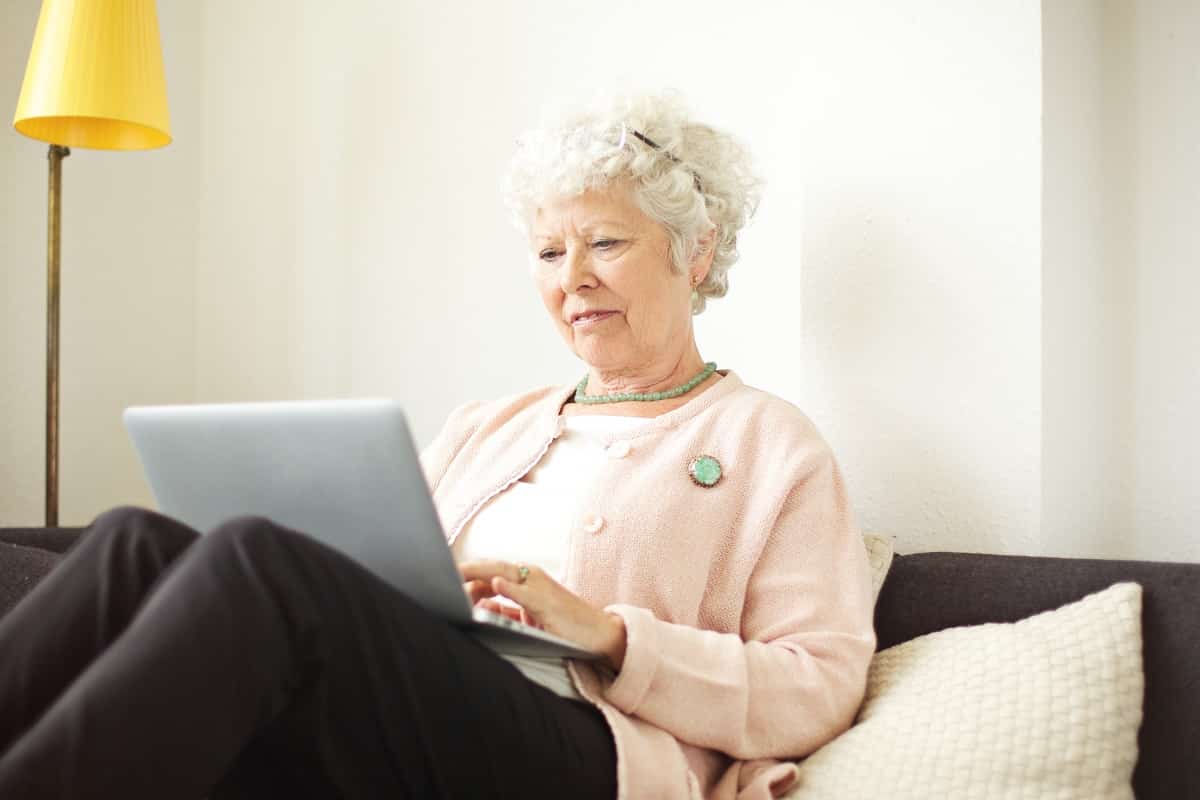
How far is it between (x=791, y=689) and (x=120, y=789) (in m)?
0.67

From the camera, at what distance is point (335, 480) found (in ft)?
3.13

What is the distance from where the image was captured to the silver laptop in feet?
2.97

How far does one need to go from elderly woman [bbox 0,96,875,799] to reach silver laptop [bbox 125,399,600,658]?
0.04m

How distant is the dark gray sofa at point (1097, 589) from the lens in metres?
1.12

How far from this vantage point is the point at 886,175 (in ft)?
5.15

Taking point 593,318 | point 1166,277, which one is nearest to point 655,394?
point 593,318

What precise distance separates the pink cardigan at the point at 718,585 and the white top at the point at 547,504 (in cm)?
2

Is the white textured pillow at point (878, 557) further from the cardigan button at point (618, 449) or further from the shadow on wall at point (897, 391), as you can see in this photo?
the cardigan button at point (618, 449)

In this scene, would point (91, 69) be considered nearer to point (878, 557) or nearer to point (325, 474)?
point (325, 474)

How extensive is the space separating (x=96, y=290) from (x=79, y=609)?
1844 mm

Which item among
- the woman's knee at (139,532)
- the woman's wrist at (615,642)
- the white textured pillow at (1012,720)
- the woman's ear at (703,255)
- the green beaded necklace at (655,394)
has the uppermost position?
the woman's ear at (703,255)

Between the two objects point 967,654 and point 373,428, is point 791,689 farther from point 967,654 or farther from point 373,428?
point 373,428

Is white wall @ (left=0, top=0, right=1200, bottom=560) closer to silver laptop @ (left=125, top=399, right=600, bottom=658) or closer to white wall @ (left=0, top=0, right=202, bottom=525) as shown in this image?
silver laptop @ (left=125, top=399, right=600, bottom=658)

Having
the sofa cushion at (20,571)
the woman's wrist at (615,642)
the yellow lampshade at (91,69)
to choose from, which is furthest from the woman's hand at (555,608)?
the yellow lampshade at (91,69)
